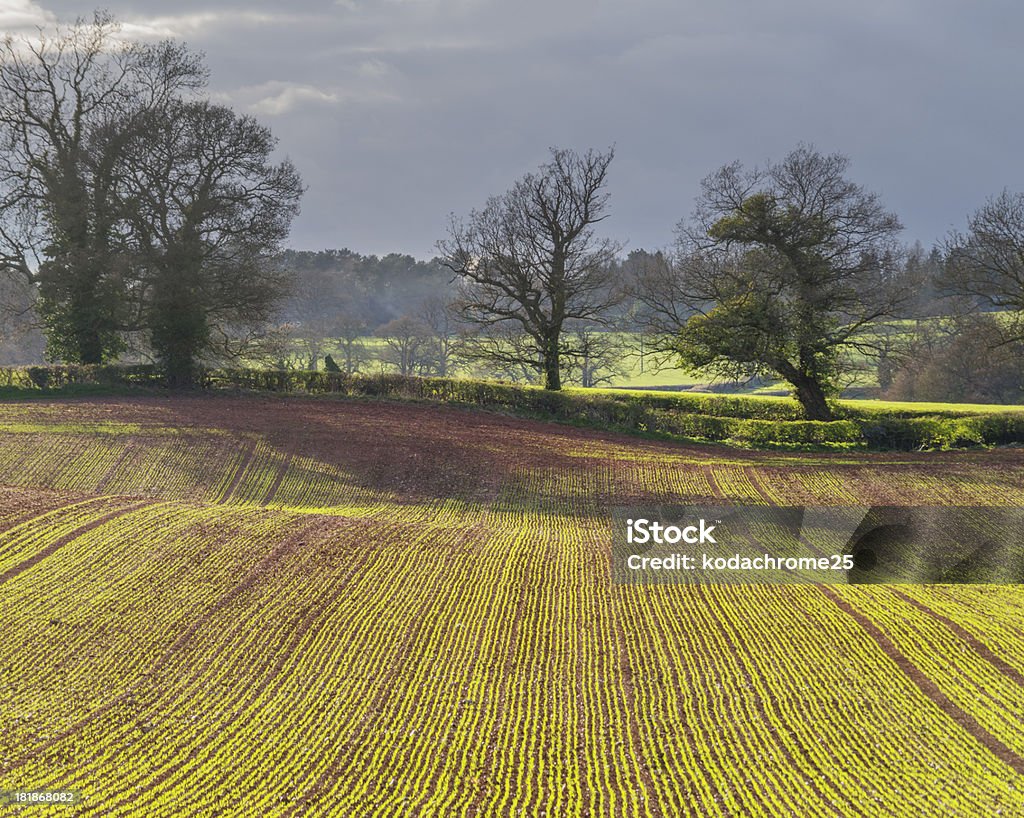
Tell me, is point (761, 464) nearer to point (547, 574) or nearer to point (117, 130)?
point (547, 574)

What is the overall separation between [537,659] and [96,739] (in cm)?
785

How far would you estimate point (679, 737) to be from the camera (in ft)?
42.9

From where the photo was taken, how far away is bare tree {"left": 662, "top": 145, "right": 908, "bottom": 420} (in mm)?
39656

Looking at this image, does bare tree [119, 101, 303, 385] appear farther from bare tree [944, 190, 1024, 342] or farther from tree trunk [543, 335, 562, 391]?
bare tree [944, 190, 1024, 342]

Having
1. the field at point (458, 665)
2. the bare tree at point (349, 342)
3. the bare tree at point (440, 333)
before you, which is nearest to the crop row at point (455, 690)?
the field at point (458, 665)

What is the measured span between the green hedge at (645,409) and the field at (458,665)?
753cm

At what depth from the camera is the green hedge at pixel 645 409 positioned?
34938 mm

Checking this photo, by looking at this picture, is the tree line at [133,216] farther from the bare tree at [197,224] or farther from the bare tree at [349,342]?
Answer: the bare tree at [349,342]

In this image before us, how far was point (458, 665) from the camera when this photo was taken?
50.7 feet

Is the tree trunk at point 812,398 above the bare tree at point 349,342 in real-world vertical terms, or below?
below

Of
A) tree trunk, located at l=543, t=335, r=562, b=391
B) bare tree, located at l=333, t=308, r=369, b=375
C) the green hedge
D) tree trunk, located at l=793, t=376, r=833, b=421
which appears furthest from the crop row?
bare tree, located at l=333, t=308, r=369, b=375

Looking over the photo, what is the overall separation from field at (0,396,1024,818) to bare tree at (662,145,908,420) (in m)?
13.6

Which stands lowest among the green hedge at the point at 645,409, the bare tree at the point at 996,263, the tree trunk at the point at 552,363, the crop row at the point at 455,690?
the crop row at the point at 455,690

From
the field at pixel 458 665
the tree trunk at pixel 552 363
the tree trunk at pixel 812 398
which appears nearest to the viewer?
the field at pixel 458 665
